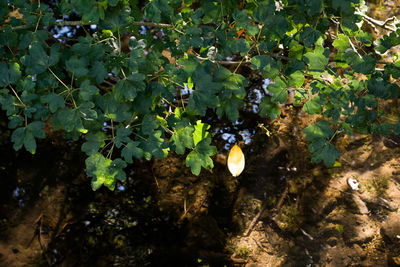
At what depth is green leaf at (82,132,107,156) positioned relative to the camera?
4.63 ft

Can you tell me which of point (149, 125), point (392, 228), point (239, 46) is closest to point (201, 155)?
point (149, 125)

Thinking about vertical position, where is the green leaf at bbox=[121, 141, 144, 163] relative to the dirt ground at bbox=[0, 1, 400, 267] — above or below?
above

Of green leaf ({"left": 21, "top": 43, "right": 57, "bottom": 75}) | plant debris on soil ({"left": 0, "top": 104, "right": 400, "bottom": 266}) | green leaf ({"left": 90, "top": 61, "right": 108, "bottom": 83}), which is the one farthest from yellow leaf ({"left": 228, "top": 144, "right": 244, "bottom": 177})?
green leaf ({"left": 21, "top": 43, "right": 57, "bottom": 75})

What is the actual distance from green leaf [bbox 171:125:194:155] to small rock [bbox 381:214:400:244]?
68.2 inches

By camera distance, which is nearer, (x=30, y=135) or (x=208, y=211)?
(x=30, y=135)

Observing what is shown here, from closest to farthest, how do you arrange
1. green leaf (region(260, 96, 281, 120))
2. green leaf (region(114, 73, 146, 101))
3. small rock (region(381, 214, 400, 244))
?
green leaf (region(114, 73, 146, 101)) < green leaf (region(260, 96, 281, 120)) < small rock (region(381, 214, 400, 244))

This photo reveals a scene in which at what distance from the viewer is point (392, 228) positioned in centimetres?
240

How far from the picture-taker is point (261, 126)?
103 inches

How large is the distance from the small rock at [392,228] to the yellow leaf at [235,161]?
1060 millimetres

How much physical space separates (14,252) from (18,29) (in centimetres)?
164

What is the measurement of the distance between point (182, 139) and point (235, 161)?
111cm

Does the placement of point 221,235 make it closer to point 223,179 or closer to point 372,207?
point 223,179

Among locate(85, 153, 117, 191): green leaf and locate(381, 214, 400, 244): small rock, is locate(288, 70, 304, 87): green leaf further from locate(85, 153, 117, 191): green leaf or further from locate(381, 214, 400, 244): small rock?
locate(381, 214, 400, 244): small rock

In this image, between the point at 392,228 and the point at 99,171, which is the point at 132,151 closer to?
the point at 99,171
